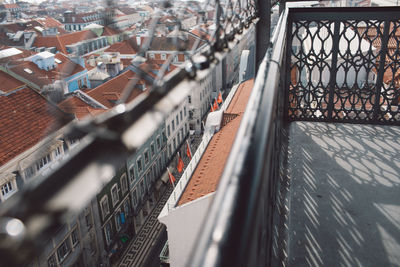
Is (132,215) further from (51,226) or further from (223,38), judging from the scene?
(51,226)

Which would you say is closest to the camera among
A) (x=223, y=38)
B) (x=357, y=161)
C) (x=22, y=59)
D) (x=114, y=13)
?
(x=114, y=13)

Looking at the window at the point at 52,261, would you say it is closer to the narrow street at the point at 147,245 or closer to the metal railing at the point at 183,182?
the metal railing at the point at 183,182

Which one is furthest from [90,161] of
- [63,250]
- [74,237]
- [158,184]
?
[158,184]

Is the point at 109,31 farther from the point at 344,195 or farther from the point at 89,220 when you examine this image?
the point at 89,220

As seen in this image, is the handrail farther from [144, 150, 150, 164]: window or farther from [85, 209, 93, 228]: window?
[144, 150, 150, 164]: window

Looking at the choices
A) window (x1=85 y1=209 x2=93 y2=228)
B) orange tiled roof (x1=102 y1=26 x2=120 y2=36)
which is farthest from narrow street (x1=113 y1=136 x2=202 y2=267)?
orange tiled roof (x1=102 y1=26 x2=120 y2=36)

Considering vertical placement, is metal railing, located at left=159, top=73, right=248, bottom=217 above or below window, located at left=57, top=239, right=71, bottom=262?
above

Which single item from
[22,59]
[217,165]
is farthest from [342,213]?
[217,165]

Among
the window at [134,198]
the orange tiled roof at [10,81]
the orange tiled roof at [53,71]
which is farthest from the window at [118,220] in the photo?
the orange tiled roof at [53,71]
